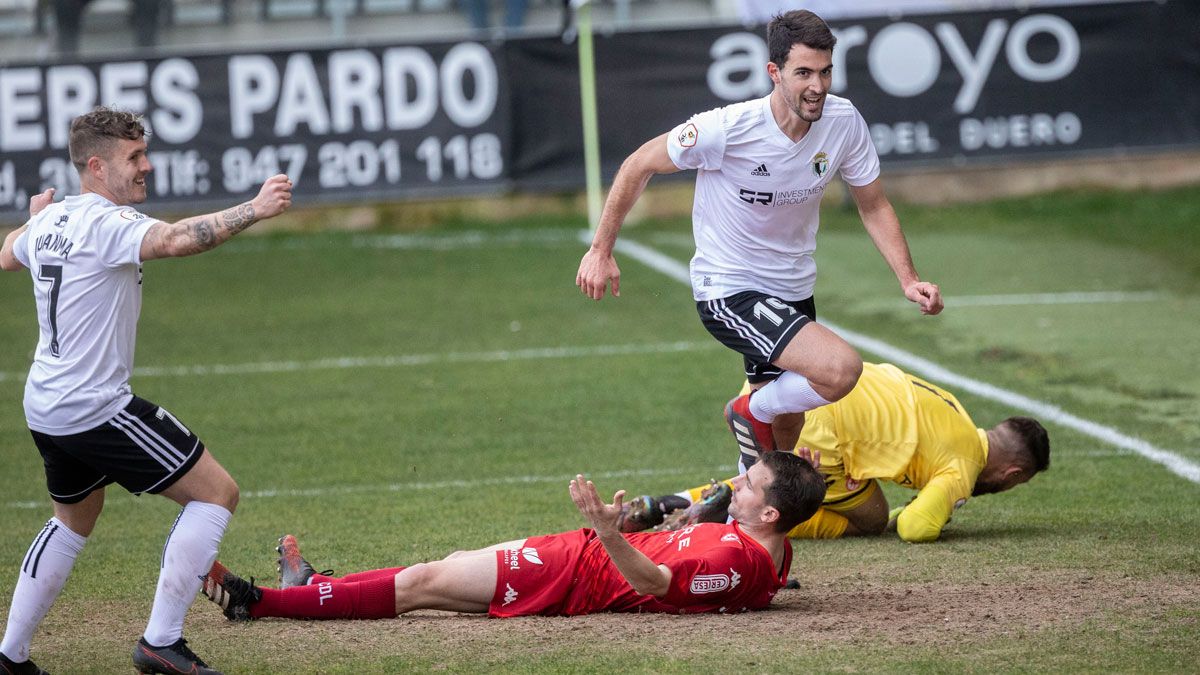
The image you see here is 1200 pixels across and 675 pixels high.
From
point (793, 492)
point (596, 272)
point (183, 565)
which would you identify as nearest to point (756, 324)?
point (596, 272)

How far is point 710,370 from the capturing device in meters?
11.9

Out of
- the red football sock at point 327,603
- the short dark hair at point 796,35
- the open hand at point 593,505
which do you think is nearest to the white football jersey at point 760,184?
the short dark hair at point 796,35

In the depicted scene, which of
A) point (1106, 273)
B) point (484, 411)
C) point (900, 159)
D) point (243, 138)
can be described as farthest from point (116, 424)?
point (900, 159)

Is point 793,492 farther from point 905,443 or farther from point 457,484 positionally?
point 457,484

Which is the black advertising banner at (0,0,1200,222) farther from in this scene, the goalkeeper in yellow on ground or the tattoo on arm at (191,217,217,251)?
the tattoo on arm at (191,217,217,251)

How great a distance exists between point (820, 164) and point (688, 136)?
0.63 meters

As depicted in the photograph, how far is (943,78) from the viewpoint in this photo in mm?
19406

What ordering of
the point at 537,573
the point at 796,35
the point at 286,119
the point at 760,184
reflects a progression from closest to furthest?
the point at 537,573 < the point at 796,35 < the point at 760,184 < the point at 286,119

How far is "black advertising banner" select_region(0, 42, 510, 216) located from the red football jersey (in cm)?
1373

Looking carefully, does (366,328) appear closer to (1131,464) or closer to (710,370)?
(710,370)

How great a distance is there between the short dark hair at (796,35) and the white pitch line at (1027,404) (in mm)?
3485

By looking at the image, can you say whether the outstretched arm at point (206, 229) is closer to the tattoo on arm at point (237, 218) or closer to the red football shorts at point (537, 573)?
the tattoo on arm at point (237, 218)

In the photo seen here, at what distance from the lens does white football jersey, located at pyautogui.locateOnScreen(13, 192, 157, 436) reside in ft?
17.4

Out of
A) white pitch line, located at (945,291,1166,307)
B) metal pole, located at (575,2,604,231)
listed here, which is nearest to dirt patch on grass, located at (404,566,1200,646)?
white pitch line, located at (945,291,1166,307)
